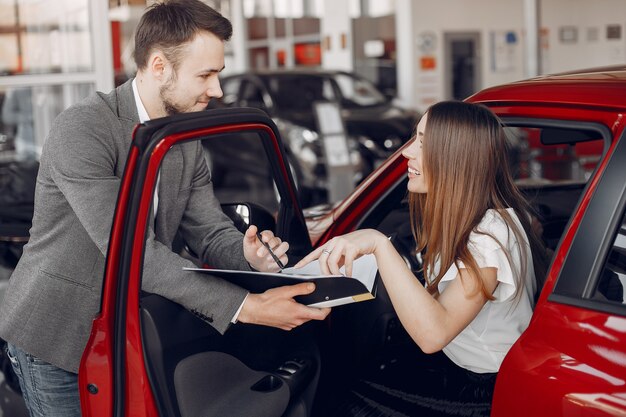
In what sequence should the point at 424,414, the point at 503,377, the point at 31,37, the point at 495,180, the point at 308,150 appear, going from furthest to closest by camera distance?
1. the point at 308,150
2. the point at 31,37
3. the point at 424,414
4. the point at 495,180
5. the point at 503,377

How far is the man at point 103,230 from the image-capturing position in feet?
7.13

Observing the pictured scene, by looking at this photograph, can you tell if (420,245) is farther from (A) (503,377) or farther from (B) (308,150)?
(B) (308,150)

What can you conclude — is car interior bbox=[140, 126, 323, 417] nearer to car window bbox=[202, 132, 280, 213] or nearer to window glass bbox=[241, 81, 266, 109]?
car window bbox=[202, 132, 280, 213]

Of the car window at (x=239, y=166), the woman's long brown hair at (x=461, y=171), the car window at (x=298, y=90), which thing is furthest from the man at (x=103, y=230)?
the car window at (x=298, y=90)

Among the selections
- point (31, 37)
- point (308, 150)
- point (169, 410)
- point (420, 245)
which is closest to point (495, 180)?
point (420, 245)

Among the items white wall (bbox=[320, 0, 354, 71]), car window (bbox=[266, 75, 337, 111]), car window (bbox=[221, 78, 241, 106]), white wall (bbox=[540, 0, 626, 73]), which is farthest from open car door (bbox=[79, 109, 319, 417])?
white wall (bbox=[320, 0, 354, 71])

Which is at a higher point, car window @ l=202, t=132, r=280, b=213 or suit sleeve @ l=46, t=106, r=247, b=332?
suit sleeve @ l=46, t=106, r=247, b=332

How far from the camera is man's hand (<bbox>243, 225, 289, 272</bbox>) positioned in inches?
98.4

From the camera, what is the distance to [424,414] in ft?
8.88

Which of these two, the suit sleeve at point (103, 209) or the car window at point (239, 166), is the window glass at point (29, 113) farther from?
the car window at point (239, 166)

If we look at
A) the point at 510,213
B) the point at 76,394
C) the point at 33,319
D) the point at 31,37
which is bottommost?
the point at 76,394

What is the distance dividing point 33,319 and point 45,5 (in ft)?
14.1

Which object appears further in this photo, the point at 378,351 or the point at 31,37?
the point at 31,37

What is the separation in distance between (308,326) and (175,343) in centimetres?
56
